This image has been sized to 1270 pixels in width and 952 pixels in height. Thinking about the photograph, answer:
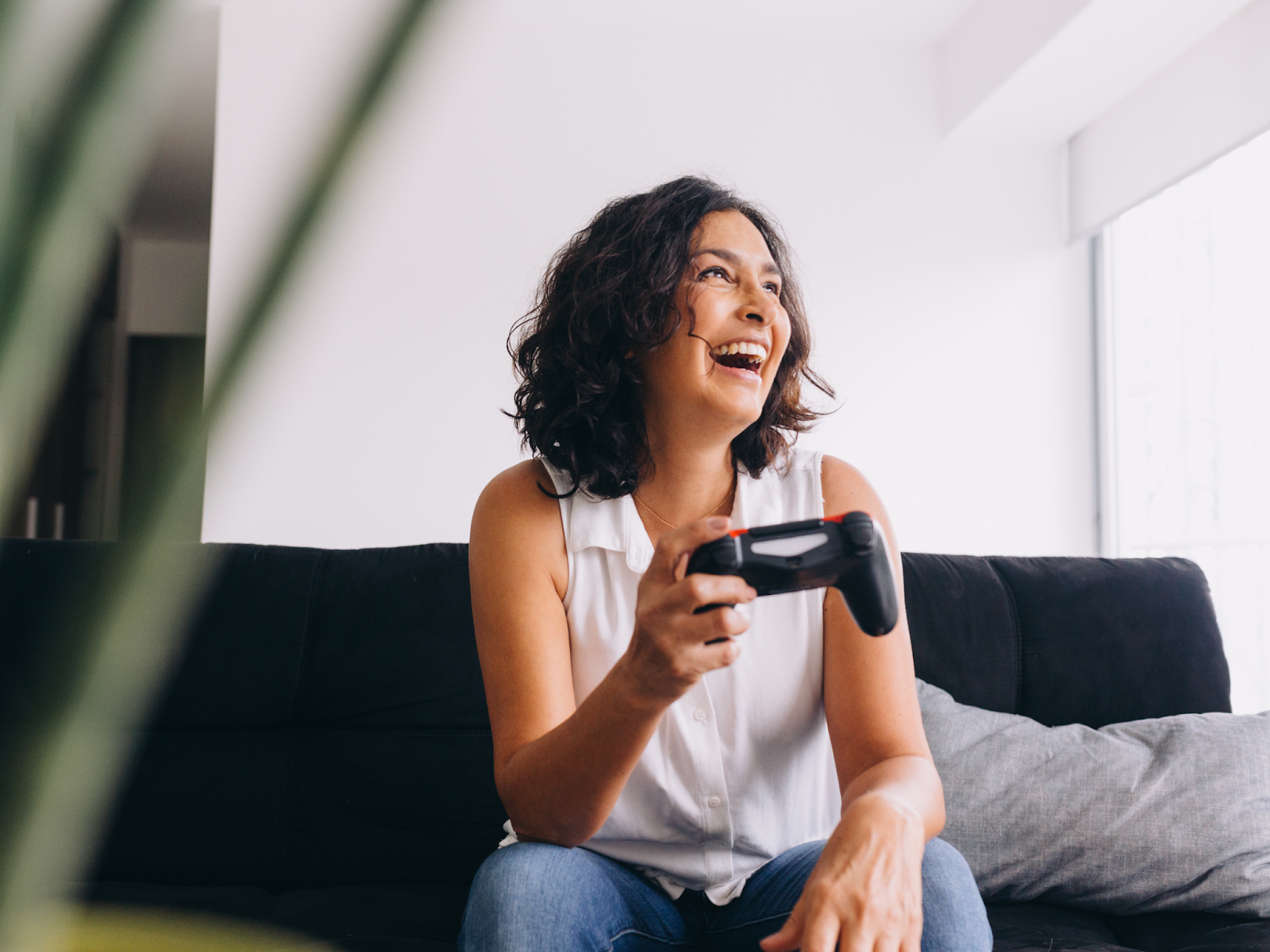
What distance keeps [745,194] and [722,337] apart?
1986 millimetres

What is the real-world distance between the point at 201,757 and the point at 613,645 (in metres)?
0.77

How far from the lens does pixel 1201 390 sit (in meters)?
2.89

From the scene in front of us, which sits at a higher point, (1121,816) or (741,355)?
(741,355)

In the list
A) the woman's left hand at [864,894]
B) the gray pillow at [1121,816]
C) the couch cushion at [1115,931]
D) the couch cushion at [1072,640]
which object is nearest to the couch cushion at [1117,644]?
the couch cushion at [1072,640]

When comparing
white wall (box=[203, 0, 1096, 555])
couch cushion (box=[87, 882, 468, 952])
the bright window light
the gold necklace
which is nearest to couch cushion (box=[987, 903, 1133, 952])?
the gold necklace

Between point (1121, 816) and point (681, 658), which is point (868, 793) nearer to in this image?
point (681, 658)

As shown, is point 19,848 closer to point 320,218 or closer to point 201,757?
point 320,218

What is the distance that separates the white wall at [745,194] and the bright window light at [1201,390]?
114 millimetres

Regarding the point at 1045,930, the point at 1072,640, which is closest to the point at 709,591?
the point at 1045,930

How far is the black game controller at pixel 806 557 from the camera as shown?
769 millimetres

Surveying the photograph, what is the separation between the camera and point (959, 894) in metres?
0.89

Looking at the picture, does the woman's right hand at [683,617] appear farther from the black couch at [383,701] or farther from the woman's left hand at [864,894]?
the black couch at [383,701]

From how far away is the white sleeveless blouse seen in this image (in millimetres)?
1093

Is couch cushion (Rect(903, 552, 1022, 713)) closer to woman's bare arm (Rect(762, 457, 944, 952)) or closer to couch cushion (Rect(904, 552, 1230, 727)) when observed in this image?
couch cushion (Rect(904, 552, 1230, 727))
